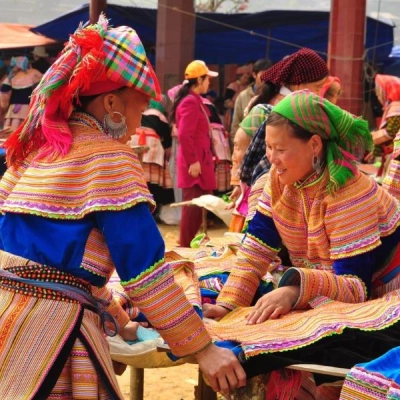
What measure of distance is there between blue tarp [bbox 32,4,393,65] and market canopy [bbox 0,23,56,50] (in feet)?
0.64

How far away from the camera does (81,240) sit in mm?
2518

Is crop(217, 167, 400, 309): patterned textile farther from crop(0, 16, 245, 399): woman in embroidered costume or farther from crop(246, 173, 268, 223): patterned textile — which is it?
crop(246, 173, 268, 223): patterned textile

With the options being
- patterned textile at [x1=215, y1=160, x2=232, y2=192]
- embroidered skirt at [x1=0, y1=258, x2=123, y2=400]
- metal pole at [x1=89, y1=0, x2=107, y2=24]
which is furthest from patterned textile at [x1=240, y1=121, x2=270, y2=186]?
metal pole at [x1=89, y1=0, x2=107, y2=24]

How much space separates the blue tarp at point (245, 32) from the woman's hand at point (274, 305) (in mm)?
10587

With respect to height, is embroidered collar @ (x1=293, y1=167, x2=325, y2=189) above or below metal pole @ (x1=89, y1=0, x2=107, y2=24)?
below

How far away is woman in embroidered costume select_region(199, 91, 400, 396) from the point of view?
3068 millimetres

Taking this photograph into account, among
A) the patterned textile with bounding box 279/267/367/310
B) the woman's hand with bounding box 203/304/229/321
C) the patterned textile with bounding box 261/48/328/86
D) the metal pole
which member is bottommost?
the woman's hand with bounding box 203/304/229/321

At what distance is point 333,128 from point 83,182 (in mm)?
1043

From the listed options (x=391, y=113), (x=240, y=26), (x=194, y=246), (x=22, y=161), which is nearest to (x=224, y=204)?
(x=391, y=113)

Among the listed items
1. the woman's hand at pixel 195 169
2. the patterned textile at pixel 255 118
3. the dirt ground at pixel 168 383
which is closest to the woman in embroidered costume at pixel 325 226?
the dirt ground at pixel 168 383

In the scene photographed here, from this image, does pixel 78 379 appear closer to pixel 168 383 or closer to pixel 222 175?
pixel 168 383

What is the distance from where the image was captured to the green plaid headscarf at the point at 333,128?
10.3 ft

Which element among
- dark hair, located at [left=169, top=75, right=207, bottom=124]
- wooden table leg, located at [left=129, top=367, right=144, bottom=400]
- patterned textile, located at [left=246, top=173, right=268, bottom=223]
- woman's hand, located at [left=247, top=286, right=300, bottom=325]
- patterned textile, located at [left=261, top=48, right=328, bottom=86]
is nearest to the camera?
woman's hand, located at [left=247, top=286, right=300, bottom=325]

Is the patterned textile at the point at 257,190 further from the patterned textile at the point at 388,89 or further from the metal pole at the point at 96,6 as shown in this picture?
the metal pole at the point at 96,6
